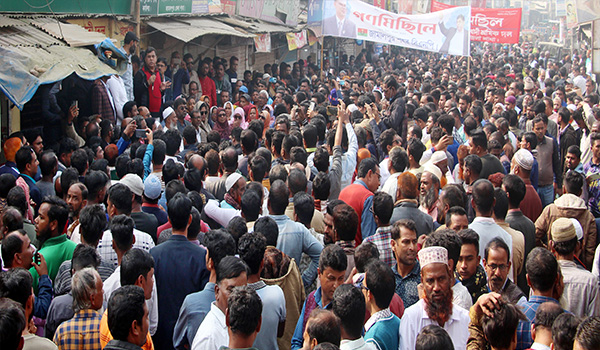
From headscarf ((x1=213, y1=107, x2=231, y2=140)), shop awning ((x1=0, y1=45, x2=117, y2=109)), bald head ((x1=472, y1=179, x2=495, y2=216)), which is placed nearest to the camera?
bald head ((x1=472, y1=179, x2=495, y2=216))

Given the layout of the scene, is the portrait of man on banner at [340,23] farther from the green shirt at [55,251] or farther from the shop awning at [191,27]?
the green shirt at [55,251]

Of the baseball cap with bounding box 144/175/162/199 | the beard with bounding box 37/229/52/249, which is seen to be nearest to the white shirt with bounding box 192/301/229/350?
the beard with bounding box 37/229/52/249

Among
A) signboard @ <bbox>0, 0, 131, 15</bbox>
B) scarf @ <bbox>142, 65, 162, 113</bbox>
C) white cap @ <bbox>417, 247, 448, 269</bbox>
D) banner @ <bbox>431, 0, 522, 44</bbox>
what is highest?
banner @ <bbox>431, 0, 522, 44</bbox>

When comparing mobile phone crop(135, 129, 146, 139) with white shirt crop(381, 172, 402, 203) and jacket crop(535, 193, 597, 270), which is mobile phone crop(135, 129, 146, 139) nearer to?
white shirt crop(381, 172, 402, 203)

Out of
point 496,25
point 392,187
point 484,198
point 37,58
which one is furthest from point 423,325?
point 496,25

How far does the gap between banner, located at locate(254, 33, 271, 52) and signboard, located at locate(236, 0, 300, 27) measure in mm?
784

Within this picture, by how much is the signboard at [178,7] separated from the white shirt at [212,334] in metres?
10.1

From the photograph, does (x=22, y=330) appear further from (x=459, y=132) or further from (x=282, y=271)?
(x=459, y=132)

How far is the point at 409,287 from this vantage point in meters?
4.18

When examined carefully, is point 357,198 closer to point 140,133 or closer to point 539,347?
point 539,347

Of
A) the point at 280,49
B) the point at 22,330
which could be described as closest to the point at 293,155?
the point at 22,330

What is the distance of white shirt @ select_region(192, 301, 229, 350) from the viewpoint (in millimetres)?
3371

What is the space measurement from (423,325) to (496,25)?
17011 millimetres

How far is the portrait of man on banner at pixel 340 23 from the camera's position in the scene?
14625 mm
